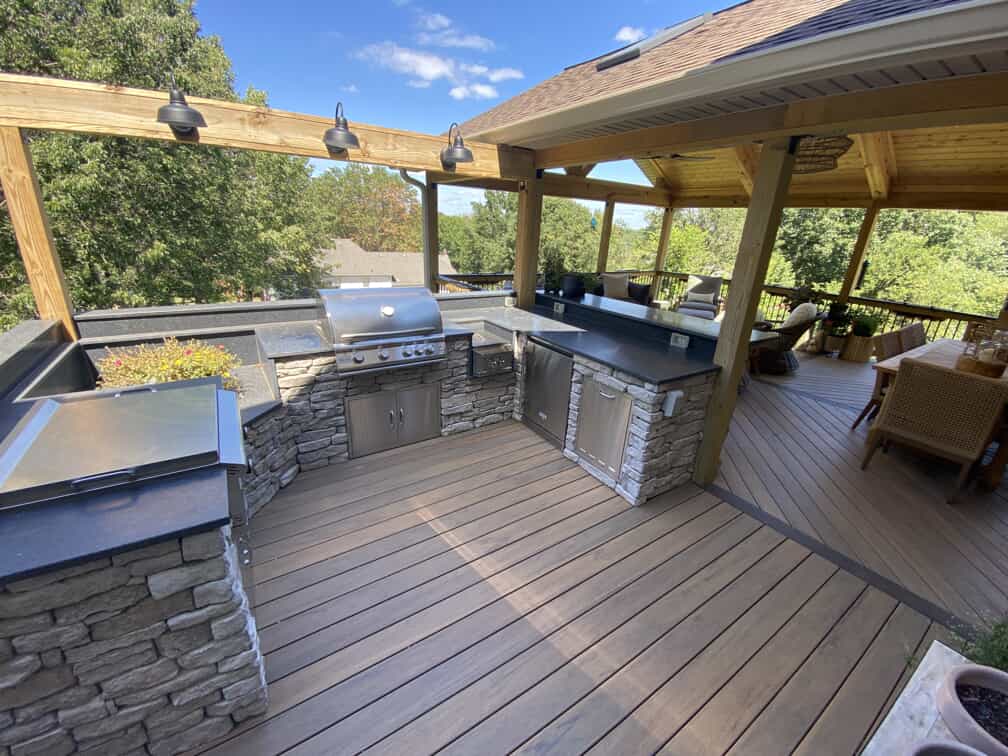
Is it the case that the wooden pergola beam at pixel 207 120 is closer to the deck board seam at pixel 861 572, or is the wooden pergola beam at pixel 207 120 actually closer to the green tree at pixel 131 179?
the deck board seam at pixel 861 572

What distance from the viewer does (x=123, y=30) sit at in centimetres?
732

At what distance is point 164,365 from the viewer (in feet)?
8.86

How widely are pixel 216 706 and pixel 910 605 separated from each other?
3348 mm

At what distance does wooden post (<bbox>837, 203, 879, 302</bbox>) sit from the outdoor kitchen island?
8890mm

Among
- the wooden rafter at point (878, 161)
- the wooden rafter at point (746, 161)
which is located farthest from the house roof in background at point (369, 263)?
the wooden rafter at point (878, 161)

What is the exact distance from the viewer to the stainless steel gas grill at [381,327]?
2973mm

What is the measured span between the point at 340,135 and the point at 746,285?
9.59ft

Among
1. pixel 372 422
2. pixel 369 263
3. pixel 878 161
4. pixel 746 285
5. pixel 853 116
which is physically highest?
pixel 878 161

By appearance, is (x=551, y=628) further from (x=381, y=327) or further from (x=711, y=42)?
(x=711, y=42)

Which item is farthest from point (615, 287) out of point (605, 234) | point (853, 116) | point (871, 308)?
point (853, 116)

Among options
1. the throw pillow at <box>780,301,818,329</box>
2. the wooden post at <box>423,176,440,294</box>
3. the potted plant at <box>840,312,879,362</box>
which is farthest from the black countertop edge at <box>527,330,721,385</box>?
the potted plant at <box>840,312,879,362</box>

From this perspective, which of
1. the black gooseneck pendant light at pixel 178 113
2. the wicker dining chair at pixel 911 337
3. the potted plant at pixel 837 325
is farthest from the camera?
the potted plant at pixel 837 325

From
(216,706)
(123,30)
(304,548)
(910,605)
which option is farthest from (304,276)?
(910,605)

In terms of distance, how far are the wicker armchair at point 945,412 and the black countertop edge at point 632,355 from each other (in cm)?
160
